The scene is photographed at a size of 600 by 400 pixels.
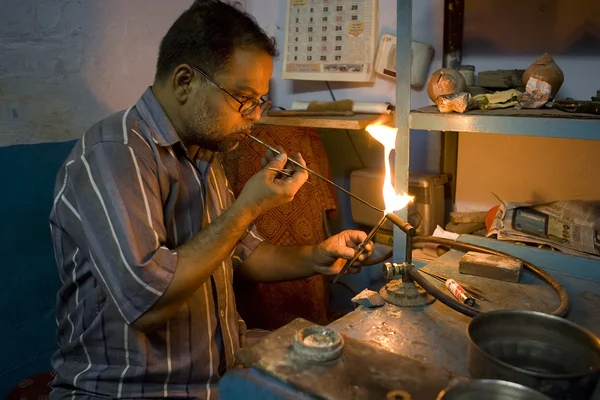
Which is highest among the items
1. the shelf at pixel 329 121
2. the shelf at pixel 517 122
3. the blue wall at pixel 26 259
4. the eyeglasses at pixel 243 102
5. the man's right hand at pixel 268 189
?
the eyeglasses at pixel 243 102

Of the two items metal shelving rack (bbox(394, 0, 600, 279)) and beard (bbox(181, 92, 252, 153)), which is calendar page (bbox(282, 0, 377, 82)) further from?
beard (bbox(181, 92, 252, 153))

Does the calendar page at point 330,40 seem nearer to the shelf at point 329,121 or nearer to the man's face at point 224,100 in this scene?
the shelf at point 329,121

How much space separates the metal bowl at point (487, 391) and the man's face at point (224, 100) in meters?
1.01

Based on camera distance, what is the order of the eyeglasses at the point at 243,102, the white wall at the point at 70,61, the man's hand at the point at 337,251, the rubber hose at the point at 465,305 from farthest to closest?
the white wall at the point at 70,61 < the man's hand at the point at 337,251 < the eyeglasses at the point at 243,102 < the rubber hose at the point at 465,305

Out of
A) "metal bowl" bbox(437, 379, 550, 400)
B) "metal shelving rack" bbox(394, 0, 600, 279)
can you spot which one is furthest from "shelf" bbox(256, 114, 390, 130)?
"metal bowl" bbox(437, 379, 550, 400)

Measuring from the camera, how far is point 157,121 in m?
1.54

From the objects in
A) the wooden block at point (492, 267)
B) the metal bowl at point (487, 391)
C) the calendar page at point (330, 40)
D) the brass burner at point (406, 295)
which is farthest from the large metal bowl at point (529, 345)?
the calendar page at point (330, 40)

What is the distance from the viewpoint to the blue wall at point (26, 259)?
2125 millimetres

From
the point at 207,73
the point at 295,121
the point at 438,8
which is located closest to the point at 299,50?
the point at 295,121

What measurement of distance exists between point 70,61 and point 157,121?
38.8 inches

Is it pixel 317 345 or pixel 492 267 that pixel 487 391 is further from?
pixel 492 267

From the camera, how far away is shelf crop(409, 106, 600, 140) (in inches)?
56.6

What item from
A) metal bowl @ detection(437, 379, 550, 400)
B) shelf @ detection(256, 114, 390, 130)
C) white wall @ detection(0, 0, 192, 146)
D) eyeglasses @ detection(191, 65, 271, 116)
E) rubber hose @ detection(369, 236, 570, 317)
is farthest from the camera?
shelf @ detection(256, 114, 390, 130)

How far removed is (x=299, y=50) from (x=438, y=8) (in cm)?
74
